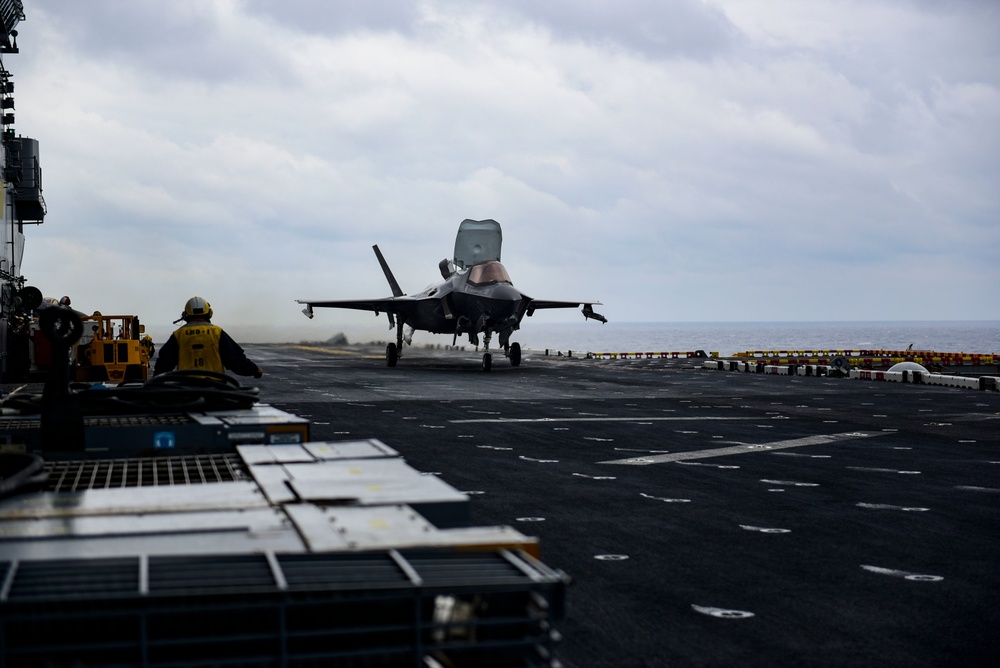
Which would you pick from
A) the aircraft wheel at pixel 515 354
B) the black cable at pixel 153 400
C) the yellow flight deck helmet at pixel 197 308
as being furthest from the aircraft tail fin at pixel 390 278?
the black cable at pixel 153 400

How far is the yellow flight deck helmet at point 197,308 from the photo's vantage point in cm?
1070

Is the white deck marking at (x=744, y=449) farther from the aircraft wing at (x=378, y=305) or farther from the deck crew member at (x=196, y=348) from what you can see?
the aircraft wing at (x=378, y=305)

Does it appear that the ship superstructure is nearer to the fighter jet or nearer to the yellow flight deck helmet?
the fighter jet

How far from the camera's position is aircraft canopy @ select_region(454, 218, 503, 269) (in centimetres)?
3966

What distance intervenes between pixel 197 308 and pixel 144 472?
240 inches

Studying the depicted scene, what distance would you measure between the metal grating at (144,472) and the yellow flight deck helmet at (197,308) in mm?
5559

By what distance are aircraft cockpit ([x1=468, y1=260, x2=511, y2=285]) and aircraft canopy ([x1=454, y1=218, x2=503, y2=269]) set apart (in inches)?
66.5

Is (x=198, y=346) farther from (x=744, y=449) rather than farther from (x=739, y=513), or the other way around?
(x=744, y=449)

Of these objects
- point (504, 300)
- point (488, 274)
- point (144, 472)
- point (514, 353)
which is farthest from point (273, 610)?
point (514, 353)

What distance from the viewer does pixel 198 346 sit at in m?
10.4

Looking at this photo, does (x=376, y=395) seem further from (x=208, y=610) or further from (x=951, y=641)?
(x=208, y=610)

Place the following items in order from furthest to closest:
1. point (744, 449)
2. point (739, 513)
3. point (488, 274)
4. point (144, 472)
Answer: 1. point (488, 274)
2. point (744, 449)
3. point (739, 513)
4. point (144, 472)

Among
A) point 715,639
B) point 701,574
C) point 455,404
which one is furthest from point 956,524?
point 455,404

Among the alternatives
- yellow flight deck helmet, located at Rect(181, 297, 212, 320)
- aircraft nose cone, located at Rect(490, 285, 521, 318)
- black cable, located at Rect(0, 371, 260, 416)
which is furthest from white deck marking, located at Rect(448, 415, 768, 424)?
aircraft nose cone, located at Rect(490, 285, 521, 318)
